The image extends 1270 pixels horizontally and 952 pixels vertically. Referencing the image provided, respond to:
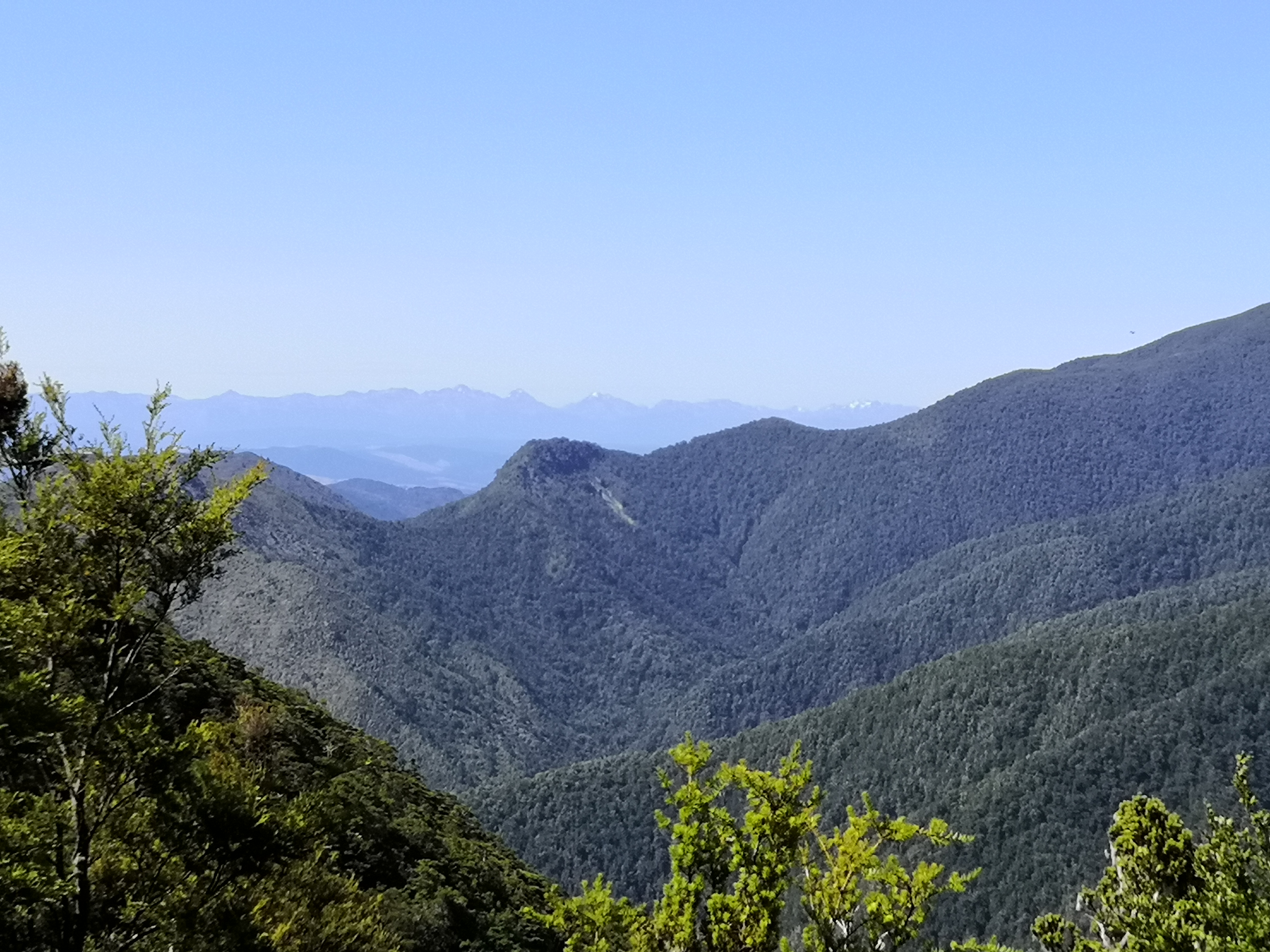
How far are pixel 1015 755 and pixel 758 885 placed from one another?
367 feet

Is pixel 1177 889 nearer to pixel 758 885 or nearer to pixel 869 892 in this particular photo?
pixel 869 892

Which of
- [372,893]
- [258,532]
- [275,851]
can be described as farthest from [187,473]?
[258,532]

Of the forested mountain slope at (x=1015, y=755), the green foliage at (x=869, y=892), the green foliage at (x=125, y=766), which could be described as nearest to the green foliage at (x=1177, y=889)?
the green foliage at (x=869, y=892)

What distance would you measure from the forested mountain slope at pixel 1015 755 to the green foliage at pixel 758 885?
84.3 meters

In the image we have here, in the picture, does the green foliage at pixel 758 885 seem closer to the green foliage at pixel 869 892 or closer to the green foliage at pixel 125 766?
the green foliage at pixel 869 892

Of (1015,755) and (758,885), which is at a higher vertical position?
(758,885)

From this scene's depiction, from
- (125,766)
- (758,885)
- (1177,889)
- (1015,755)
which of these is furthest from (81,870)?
(1015,755)

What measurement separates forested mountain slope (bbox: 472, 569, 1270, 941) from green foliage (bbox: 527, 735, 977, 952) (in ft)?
277

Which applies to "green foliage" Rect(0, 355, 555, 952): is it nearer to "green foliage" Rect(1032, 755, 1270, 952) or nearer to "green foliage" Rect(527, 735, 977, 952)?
"green foliage" Rect(527, 735, 977, 952)

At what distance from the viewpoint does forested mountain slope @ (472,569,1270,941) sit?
91688mm

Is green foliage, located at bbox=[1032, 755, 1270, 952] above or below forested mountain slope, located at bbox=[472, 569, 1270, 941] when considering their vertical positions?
above

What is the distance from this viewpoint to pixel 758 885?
12336 mm

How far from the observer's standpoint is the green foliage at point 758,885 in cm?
1220

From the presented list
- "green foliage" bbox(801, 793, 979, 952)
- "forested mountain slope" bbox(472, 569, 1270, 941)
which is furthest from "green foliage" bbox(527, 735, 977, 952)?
"forested mountain slope" bbox(472, 569, 1270, 941)
